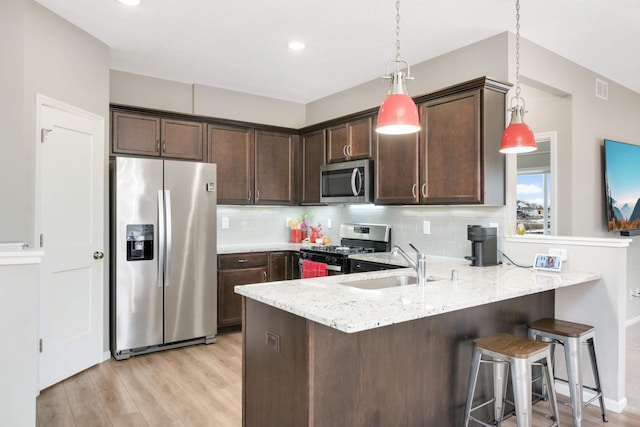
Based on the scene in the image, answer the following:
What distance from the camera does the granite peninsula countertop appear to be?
1610mm

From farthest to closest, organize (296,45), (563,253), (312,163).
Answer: (312,163), (296,45), (563,253)

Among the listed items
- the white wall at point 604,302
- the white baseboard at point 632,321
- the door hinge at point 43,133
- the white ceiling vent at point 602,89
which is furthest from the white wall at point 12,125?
the white baseboard at point 632,321

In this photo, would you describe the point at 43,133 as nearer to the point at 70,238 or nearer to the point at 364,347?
the point at 70,238

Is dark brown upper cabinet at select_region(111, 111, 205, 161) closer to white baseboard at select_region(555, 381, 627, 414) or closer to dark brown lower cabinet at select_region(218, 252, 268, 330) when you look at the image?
dark brown lower cabinet at select_region(218, 252, 268, 330)

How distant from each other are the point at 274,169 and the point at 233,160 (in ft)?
1.79

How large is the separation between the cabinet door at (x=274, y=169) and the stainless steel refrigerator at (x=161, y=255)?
33.7 inches

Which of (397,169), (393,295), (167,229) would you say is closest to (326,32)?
(397,169)

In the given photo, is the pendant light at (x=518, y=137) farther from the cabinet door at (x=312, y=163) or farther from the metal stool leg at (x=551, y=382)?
the cabinet door at (x=312, y=163)

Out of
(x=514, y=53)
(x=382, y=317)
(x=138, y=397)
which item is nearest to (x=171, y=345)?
(x=138, y=397)

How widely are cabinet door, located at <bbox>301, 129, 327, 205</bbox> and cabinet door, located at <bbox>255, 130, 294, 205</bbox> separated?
0.17 meters

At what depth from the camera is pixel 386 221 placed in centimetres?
450

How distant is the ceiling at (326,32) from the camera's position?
2.97 metres

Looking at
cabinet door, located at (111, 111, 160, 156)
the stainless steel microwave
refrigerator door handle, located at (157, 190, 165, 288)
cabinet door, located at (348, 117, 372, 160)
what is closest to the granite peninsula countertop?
the stainless steel microwave

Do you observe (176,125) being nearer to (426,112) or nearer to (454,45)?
(426,112)
